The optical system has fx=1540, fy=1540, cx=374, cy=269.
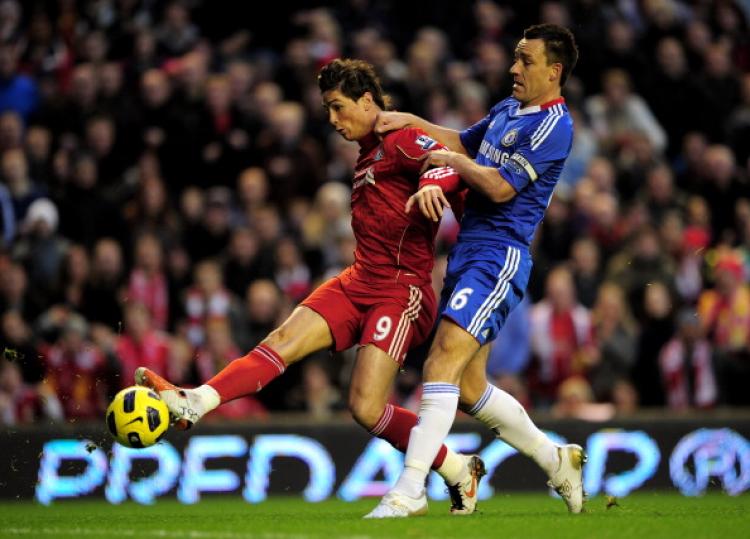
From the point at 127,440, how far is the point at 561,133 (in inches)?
109

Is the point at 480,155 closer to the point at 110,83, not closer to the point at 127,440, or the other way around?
the point at 127,440

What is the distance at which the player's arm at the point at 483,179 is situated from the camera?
7957mm

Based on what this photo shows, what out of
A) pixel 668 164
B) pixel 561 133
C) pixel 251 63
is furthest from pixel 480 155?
pixel 668 164

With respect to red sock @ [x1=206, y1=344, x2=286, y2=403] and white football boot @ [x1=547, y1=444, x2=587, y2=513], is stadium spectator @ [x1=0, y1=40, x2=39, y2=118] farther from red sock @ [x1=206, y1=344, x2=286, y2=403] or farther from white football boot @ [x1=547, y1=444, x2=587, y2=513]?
white football boot @ [x1=547, y1=444, x2=587, y2=513]

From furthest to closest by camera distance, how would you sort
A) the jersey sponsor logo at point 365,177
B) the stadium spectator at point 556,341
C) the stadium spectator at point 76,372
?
the stadium spectator at point 556,341 < the stadium spectator at point 76,372 < the jersey sponsor logo at point 365,177

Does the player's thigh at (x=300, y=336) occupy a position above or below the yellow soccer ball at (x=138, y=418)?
above

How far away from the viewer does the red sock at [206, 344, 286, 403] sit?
809 cm

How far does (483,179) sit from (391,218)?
0.73m

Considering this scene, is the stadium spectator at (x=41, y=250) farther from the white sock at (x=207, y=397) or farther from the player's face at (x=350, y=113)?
the white sock at (x=207, y=397)

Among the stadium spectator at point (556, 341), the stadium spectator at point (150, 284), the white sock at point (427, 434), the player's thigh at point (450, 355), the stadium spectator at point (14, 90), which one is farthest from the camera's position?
the stadium spectator at point (14, 90)

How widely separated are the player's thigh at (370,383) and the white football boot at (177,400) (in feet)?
2.91

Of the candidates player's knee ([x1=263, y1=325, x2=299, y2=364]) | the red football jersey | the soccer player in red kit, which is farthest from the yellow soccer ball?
the red football jersey

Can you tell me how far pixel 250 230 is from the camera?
13.9 meters

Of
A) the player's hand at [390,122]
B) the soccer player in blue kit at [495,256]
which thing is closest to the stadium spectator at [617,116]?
the soccer player in blue kit at [495,256]
